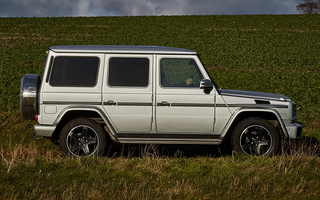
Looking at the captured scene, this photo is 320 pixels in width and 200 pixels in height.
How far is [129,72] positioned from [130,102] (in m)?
0.53

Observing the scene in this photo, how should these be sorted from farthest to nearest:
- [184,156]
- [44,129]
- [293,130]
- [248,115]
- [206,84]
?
[184,156]
[248,115]
[293,130]
[44,129]
[206,84]

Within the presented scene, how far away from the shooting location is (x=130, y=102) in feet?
24.5

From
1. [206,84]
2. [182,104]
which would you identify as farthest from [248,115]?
[182,104]

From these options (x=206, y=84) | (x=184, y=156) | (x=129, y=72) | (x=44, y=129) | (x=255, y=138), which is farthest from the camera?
(x=184, y=156)

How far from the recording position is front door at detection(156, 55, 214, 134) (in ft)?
24.5

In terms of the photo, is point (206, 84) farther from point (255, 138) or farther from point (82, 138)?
point (82, 138)

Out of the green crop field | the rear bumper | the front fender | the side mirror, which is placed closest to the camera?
the green crop field

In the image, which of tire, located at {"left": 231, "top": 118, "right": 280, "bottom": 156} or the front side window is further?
tire, located at {"left": 231, "top": 118, "right": 280, "bottom": 156}

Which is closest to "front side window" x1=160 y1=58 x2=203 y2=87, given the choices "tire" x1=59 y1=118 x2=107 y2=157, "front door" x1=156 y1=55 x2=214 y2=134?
"front door" x1=156 y1=55 x2=214 y2=134

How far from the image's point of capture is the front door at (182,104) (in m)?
7.48

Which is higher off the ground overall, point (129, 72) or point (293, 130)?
point (129, 72)

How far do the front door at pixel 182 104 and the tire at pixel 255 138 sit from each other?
1.76 ft

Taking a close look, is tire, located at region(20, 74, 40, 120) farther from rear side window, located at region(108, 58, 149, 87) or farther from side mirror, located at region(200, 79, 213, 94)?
side mirror, located at region(200, 79, 213, 94)

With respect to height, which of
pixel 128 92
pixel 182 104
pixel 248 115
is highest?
pixel 128 92
